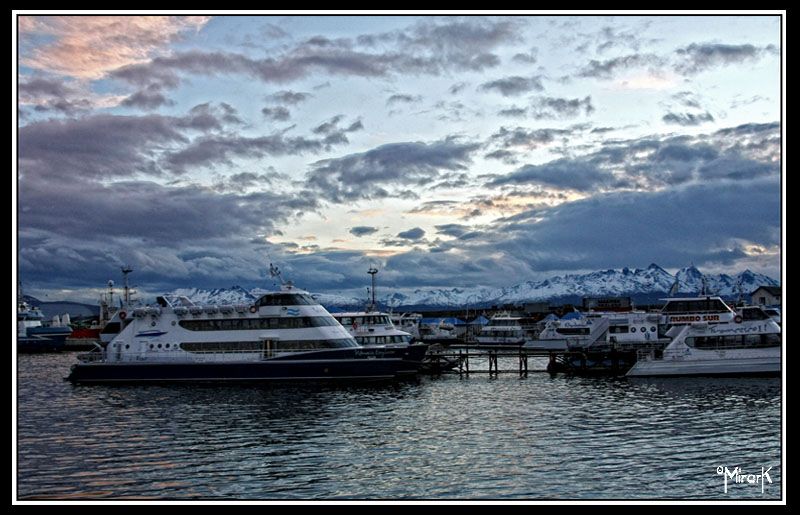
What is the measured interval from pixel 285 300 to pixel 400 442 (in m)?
23.1

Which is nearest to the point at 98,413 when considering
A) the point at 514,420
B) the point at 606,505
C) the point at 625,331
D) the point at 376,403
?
the point at 376,403

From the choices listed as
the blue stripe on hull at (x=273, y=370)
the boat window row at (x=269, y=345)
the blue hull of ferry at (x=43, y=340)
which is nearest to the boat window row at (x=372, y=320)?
the boat window row at (x=269, y=345)

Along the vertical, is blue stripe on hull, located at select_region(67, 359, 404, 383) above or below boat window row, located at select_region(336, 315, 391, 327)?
below

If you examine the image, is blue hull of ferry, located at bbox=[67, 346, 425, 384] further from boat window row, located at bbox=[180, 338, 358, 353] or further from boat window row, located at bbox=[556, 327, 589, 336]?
boat window row, located at bbox=[556, 327, 589, 336]

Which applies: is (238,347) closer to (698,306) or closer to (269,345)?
(269,345)

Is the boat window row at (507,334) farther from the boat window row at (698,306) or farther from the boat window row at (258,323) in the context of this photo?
the boat window row at (258,323)

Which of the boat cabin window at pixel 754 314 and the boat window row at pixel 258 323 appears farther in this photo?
the boat cabin window at pixel 754 314

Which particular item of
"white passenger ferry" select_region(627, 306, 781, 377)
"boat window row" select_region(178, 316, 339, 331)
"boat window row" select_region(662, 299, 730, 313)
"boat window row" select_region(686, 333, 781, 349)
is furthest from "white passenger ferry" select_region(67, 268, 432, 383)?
"boat window row" select_region(686, 333, 781, 349)

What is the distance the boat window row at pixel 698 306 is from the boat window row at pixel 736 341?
2.21 meters

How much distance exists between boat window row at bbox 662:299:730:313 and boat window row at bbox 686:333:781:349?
221 cm

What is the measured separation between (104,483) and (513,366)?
45927 mm

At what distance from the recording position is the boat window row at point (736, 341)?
4825 centimetres

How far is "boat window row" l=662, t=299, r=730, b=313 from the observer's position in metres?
50.4

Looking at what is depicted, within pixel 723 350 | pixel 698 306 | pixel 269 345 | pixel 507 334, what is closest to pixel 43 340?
pixel 507 334
